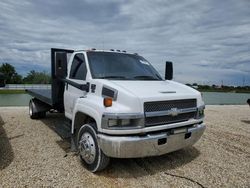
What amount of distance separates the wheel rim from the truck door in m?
0.94

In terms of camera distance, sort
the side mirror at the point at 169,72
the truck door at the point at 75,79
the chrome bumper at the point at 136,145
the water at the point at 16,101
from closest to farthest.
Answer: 1. the chrome bumper at the point at 136,145
2. the truck door at the point at 75,79
3. the side mirror at the point at 169,72
4. the water at the point at 16,101

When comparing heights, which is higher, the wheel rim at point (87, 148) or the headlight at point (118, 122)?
the headlight at point (118, 122)

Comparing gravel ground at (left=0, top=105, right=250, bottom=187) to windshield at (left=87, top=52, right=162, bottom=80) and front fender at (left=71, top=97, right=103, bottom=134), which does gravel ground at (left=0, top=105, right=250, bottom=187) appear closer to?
front fender at (left=71, top=97, right=103, bottom=134)


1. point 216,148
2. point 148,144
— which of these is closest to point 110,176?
point 148,144

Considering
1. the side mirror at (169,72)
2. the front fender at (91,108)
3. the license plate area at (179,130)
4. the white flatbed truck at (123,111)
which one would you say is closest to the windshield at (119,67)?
the white flatbed truck at (123,111)

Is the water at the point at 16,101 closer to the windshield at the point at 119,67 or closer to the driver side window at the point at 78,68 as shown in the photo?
the driver side window at the point at 78,68

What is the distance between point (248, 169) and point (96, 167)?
2.81 metres

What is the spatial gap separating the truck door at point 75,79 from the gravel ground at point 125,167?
3.22 ft

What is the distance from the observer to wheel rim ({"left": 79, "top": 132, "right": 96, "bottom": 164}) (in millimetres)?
4398

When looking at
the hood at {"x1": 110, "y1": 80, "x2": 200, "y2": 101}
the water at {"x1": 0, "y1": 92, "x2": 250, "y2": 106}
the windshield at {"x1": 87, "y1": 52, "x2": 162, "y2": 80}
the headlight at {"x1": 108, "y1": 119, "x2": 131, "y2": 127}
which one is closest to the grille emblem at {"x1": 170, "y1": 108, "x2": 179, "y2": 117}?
the hood at {"x1": 110, "y1": 80, "x2": 200, "y2": 101}

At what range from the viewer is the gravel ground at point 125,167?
13.4ft

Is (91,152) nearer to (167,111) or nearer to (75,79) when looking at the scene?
(167,111)

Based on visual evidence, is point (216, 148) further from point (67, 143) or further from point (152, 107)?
point (67, 143)

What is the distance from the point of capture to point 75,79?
5.67m
